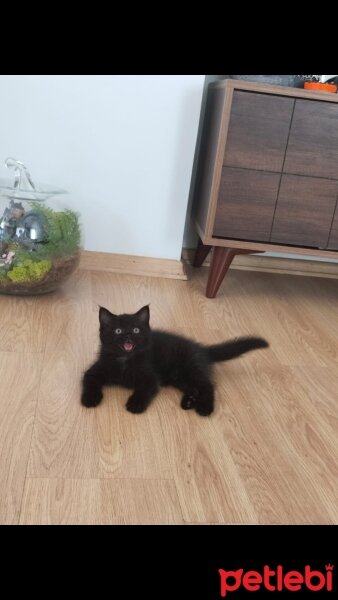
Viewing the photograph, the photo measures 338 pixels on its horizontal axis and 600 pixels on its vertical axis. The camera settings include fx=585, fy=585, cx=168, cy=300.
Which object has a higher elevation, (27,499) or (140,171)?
(140,171)

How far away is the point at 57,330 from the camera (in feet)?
5.33

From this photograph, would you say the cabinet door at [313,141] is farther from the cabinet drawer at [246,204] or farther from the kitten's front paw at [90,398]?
the kitten's front paw at [90,398]

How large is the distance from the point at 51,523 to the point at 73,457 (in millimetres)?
188

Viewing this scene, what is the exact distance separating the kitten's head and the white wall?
92 cm

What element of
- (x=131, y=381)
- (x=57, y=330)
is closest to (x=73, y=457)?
(x=131, y=381)

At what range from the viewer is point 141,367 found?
130 cm

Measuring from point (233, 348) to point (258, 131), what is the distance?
0.77 m

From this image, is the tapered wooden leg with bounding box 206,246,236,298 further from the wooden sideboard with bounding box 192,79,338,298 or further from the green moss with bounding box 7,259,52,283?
the green moss with bounding box 7,259,52,283

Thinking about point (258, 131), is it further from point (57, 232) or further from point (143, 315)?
point (143, 315)

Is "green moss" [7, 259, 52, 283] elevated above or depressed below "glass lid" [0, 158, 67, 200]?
below

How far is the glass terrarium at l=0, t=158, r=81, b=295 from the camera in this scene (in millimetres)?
1778

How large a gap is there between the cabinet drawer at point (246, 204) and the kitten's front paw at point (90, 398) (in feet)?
2.81
